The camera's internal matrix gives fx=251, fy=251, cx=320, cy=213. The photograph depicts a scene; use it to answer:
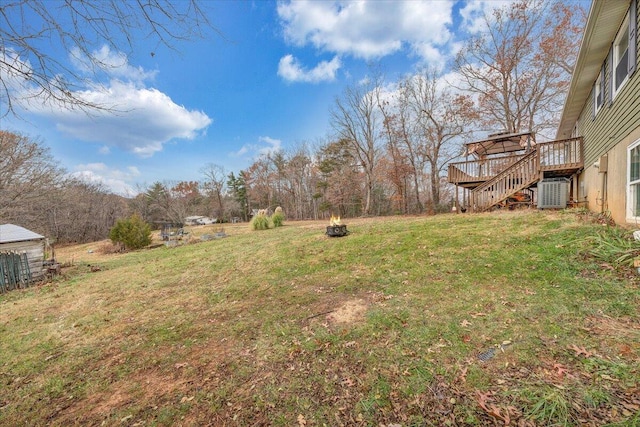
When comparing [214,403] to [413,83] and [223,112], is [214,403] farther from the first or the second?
[413,83]

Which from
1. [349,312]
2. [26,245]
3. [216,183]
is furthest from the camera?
[216,183]

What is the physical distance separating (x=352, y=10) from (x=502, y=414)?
8.91 m

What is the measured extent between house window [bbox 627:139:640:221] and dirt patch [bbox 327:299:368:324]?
4.79 metres

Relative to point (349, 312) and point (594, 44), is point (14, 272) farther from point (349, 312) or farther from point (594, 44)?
point (594, 44)

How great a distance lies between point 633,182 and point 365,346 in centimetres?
Result: 534

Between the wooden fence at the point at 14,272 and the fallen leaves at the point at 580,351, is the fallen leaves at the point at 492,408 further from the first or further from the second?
the wooden fence at the point at 14,272

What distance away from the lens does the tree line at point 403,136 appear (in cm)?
1439

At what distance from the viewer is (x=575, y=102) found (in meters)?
8.11

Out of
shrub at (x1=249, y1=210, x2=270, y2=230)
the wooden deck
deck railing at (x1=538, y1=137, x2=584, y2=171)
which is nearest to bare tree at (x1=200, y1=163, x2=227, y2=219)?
shrub at (x1=249, y1=210, x2=270, y2=230)

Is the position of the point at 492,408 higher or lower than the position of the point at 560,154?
lower

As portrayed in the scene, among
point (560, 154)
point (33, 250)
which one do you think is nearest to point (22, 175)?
point (33, 250)

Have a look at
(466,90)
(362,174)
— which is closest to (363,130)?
(362,174)

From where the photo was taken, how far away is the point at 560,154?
332 inches

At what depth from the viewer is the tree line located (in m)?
14.4
